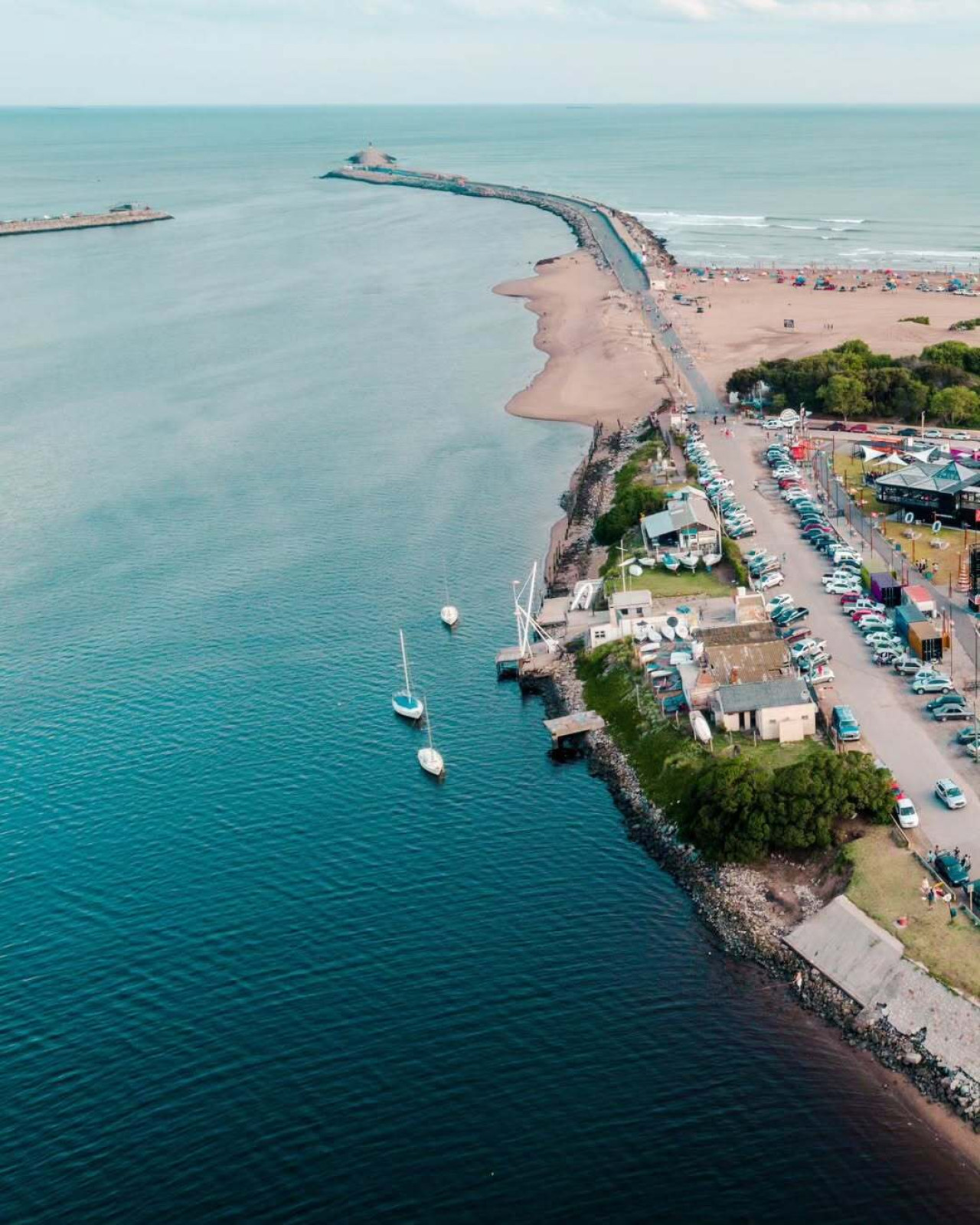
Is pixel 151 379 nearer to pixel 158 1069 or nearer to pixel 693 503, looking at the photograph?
pixel 693 503

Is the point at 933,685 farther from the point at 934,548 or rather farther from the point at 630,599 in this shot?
the point at 934,548

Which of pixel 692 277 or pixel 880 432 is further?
pixel 692 277

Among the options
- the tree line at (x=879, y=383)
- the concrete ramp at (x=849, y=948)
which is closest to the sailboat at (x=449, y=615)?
the concrete ramp at (x=849, y=948)

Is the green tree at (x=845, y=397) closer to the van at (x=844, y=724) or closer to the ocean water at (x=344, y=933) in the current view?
the ocean water at (x=344, y=933)

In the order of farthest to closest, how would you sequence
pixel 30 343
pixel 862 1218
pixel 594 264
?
pixel 594 264 < pixel 30 343 < pixel 862 1218

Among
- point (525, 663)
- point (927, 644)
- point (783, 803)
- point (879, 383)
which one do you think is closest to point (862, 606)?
point (927, 644)

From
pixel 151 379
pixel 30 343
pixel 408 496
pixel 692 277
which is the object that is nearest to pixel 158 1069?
pixel 408 496

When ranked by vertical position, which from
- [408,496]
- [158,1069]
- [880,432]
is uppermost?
[880,432]
